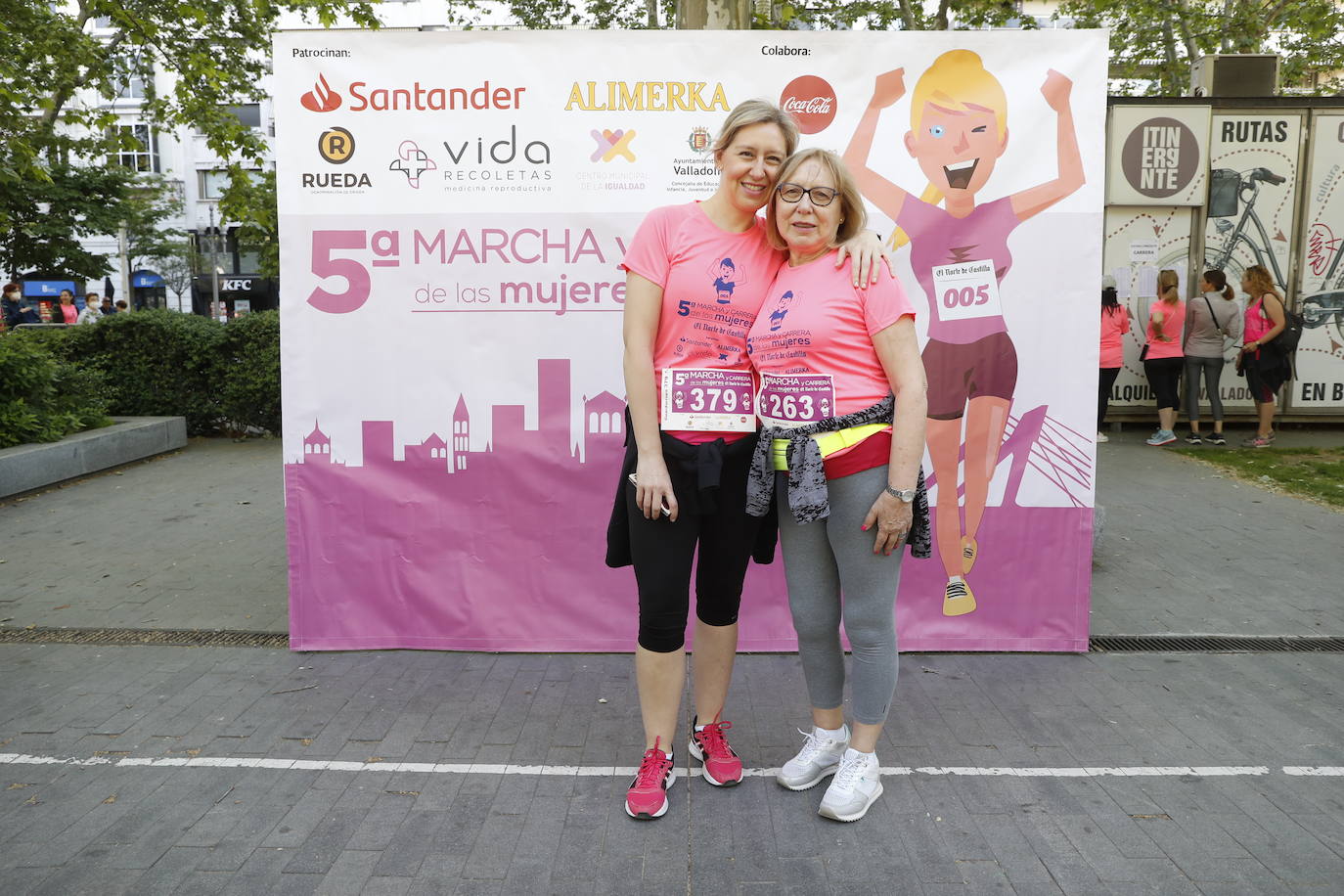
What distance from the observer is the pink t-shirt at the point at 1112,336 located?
10.4 m

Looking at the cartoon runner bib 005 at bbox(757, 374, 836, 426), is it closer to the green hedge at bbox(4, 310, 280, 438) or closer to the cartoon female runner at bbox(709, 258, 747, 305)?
the cartoon female runner at bbox(709, 258, 747, 305)

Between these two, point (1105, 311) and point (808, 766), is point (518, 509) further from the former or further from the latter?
point (1105, 311)

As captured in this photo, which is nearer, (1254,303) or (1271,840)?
(1271,840)

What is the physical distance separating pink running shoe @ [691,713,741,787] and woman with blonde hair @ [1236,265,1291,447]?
9340 mm

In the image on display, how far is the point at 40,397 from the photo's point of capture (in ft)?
31.0

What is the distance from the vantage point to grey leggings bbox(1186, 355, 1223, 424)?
10.8 meters

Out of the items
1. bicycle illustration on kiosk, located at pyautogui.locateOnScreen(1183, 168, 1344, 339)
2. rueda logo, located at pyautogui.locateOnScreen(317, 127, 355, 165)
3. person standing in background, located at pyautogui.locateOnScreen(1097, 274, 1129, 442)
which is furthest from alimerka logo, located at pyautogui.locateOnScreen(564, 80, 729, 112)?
bicycle illustration on kiosk, located at pyautogui.locateOnScreen(1183, 168, 1344, 339)

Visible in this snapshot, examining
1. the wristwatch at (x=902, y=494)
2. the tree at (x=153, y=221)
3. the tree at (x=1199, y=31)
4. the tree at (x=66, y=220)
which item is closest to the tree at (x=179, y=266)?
the tree at (x=153, y=221)

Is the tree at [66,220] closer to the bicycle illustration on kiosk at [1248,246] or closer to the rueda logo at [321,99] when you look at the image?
the bicycle illustration on kiosk at [1248,246]

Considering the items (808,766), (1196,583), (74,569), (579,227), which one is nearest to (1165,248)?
(1196,583)

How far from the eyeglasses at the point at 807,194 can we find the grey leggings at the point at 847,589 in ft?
2.60

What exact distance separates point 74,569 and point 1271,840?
245 inches

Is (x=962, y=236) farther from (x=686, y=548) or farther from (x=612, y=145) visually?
(x=686, y=548)

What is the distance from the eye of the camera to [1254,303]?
34.7 ft
